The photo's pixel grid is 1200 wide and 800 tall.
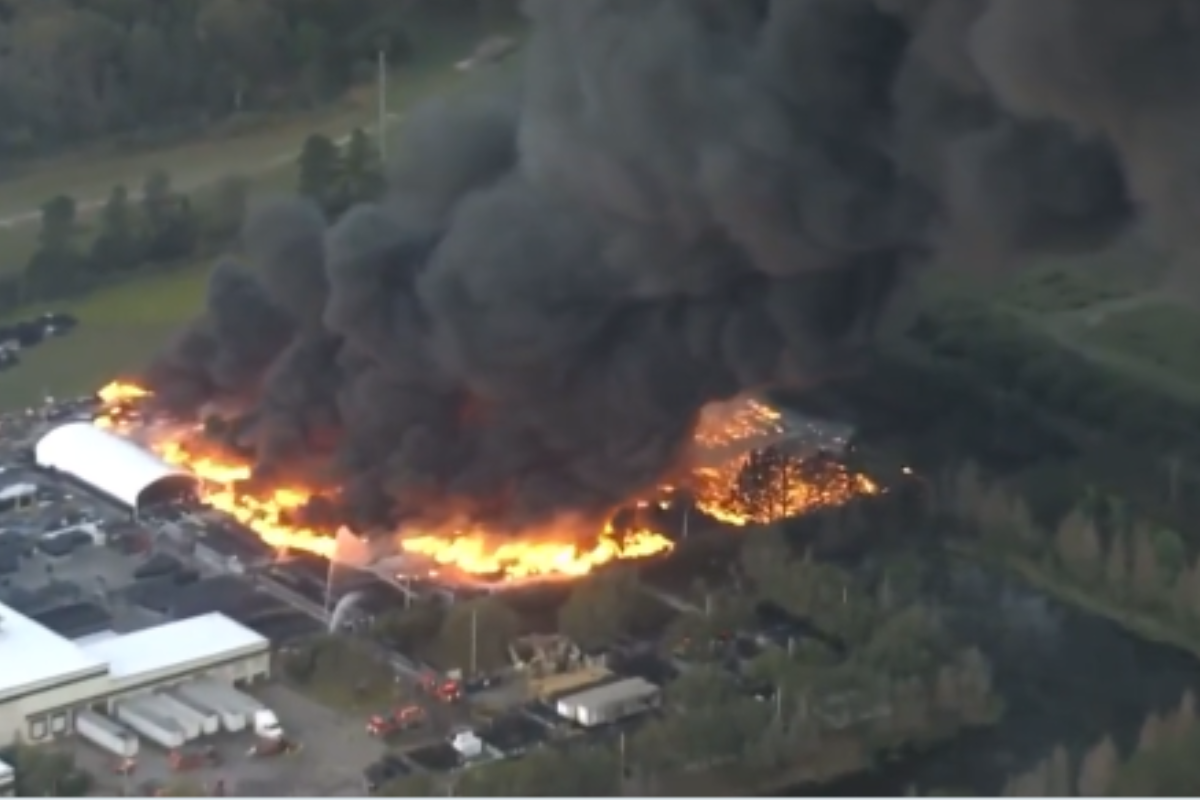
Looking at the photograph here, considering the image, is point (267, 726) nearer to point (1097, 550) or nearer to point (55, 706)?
point (55, 706)

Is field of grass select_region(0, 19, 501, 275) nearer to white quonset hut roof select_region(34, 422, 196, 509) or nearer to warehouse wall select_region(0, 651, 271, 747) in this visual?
white quonset hut roof select_region(34, 422, 196, 509)

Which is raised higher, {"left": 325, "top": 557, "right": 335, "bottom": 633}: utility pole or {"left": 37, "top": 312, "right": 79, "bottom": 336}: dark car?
{"left": 37, "top": 312, "right": 79, "bottom": 336}: dark car

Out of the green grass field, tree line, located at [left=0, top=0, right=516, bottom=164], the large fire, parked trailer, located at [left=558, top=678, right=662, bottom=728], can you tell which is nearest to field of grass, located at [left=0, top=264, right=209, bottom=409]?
the green grass field

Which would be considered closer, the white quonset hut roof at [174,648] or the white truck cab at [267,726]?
the white truck cab at [267,726]

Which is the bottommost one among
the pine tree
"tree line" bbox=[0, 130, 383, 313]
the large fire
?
the pine tree

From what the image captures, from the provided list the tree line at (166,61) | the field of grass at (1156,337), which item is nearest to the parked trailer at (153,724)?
the field of grass at (1156,337)

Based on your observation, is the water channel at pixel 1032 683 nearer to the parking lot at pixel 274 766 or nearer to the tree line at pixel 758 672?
the tree line at pixel 758 672

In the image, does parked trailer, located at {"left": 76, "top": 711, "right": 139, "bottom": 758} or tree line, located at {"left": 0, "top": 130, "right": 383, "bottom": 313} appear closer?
parked trailer, located at {"left": 76, "top": 711, "right": 139, "bottom": 758}
